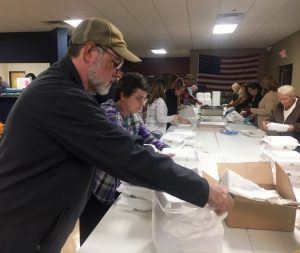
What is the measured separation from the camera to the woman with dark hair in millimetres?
4035

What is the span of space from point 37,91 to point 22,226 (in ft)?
1.44

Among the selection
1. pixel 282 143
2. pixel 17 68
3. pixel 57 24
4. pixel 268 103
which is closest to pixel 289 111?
pixel 282 143

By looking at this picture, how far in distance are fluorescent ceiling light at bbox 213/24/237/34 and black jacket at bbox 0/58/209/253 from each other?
20.0 ft

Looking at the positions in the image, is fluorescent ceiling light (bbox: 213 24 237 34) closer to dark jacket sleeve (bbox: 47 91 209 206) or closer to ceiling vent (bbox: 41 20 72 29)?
ceiling vent (bbox: 41 20 72 29)

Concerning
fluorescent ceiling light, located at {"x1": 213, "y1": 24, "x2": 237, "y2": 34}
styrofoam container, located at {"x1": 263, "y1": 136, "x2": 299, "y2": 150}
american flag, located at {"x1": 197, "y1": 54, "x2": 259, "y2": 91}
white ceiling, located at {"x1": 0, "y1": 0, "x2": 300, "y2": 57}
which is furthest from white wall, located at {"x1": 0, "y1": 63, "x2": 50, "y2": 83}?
styrofoam container, located at {"x1": 263, "y1": 136, "x2": 299, "y2": 150}

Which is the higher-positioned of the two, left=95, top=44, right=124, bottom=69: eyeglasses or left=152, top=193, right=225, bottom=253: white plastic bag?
left=95, top=44, right=124, bottom=69: eyeglasses

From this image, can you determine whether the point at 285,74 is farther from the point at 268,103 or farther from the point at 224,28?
the point at 268,103

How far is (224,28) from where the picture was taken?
6.82m

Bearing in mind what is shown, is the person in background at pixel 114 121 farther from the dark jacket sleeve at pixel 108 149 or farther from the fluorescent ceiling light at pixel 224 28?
the fluorescent ceiling light at pixel 224 28

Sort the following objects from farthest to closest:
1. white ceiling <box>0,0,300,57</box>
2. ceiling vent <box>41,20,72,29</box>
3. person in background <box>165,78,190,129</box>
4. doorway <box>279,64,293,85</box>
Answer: doorway <box>279,64,293,85</box>, ceiling vent <box>41,20,72,29</box>, person in background <box>165,78,190,129</box>, white ceiling <box>0,0,300,57</box>

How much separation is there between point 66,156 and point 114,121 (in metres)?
0.89

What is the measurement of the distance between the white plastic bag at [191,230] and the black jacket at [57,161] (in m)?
0.11

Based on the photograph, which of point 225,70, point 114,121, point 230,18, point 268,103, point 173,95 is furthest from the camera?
point 225,70

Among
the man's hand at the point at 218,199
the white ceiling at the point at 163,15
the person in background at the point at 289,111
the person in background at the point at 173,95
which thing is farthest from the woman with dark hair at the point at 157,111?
the man's hand at the point at 218,199
